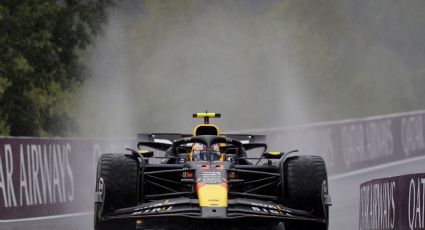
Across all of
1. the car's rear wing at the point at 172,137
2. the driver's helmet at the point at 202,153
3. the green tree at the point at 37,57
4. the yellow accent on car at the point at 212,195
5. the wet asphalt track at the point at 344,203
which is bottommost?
the wet asphalt track at the point at 344,203

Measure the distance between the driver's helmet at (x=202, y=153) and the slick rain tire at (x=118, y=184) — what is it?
5.22 ft

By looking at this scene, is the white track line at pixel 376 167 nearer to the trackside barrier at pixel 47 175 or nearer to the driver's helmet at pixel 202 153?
the trackside barrier at pixel 47 175

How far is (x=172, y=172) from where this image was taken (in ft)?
44.6

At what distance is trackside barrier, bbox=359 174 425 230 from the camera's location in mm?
12414

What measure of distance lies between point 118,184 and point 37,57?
25949 millimetres

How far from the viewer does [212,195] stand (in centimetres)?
1252

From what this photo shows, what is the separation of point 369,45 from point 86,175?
7212 cm

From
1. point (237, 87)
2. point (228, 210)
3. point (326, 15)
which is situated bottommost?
point (228, 210)

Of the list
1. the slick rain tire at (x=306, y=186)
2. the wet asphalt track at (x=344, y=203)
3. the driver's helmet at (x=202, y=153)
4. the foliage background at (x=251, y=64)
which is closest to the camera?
the slick rain tire at (x=306, y=186)

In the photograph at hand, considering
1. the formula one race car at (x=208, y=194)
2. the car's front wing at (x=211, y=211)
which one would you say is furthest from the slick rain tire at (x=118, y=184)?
the car's front wing at (x=211, y=211)

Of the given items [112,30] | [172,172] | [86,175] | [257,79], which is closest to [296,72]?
[257,79]

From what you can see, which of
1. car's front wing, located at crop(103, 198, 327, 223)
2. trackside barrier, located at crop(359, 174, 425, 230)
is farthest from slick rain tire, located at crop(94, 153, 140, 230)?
trackside barrier, located at crop(359, 174, 425, 230)

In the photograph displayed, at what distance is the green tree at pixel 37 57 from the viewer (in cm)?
3719

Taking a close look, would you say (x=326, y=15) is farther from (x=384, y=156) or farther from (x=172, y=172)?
(x=172, y=172)
